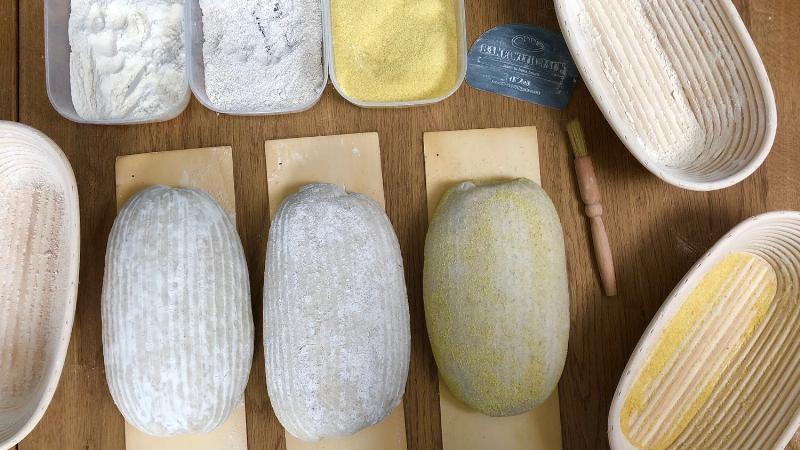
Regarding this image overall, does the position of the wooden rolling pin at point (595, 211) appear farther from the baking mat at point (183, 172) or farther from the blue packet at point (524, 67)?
the baking mat at point (183, 172)

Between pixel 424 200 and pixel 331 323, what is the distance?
164 millimetres

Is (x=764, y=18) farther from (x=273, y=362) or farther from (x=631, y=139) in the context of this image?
(x=273, y=362)

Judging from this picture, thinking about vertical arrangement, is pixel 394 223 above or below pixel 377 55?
below

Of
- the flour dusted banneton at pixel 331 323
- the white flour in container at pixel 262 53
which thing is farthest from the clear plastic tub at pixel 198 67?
the flour dusted banneton at pixel 331 323

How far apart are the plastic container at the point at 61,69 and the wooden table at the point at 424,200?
1.0 inches

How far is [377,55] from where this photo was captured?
2.10 feet

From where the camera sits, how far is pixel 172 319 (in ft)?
1.85

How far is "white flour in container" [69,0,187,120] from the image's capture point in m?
0.62

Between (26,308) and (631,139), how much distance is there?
610mm

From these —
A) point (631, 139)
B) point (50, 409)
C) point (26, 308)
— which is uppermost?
point (631, 139)

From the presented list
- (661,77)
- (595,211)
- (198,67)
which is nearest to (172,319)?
(198,67)

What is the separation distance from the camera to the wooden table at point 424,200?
2.08ft

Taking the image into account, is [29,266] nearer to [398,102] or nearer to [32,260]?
[32,260]

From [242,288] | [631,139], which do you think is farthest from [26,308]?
[631,139]
